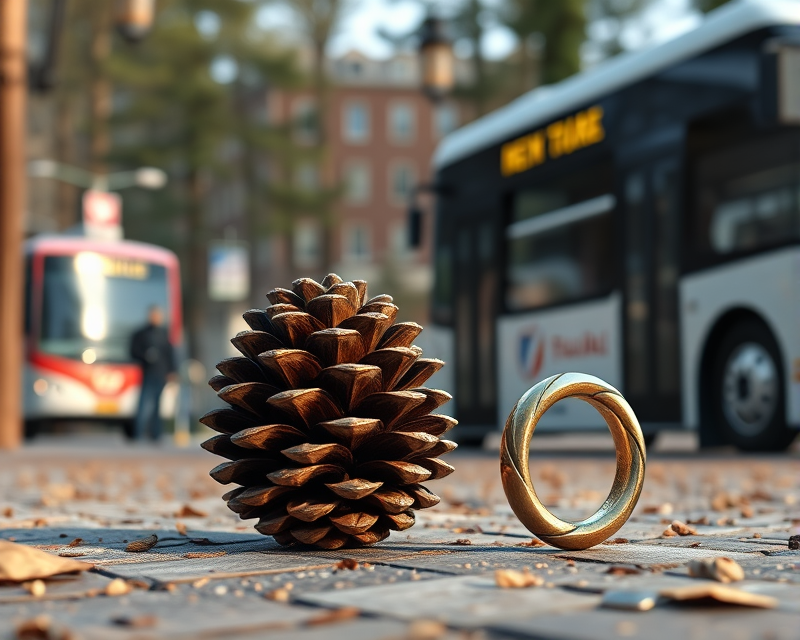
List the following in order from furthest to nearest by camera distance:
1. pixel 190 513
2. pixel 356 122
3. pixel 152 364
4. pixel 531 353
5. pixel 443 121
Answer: pixel 443 121 < pixel 356 122 < pixel 152 364 < pixel 531 353 < pixel 190 513

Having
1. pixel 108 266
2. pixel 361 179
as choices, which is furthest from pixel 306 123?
pixel 361 179

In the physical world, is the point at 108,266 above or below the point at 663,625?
above

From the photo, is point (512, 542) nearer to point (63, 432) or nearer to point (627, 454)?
point (627, 454)

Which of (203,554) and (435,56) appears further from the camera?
(435,56)

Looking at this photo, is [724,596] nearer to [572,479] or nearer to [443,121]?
[572,479]

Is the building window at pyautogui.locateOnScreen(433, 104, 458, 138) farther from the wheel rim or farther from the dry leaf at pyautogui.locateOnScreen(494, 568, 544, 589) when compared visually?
the dry leaf at pyautogui.locateOnScreen(494, 568, 544, 589)

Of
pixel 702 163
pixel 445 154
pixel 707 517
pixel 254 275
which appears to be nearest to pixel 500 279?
pixel 445 154

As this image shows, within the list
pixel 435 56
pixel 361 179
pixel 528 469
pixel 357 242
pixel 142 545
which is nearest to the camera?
pixel 528 469

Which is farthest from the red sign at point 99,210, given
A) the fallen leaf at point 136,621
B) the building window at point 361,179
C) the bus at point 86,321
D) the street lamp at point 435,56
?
the building window at point 361,179
